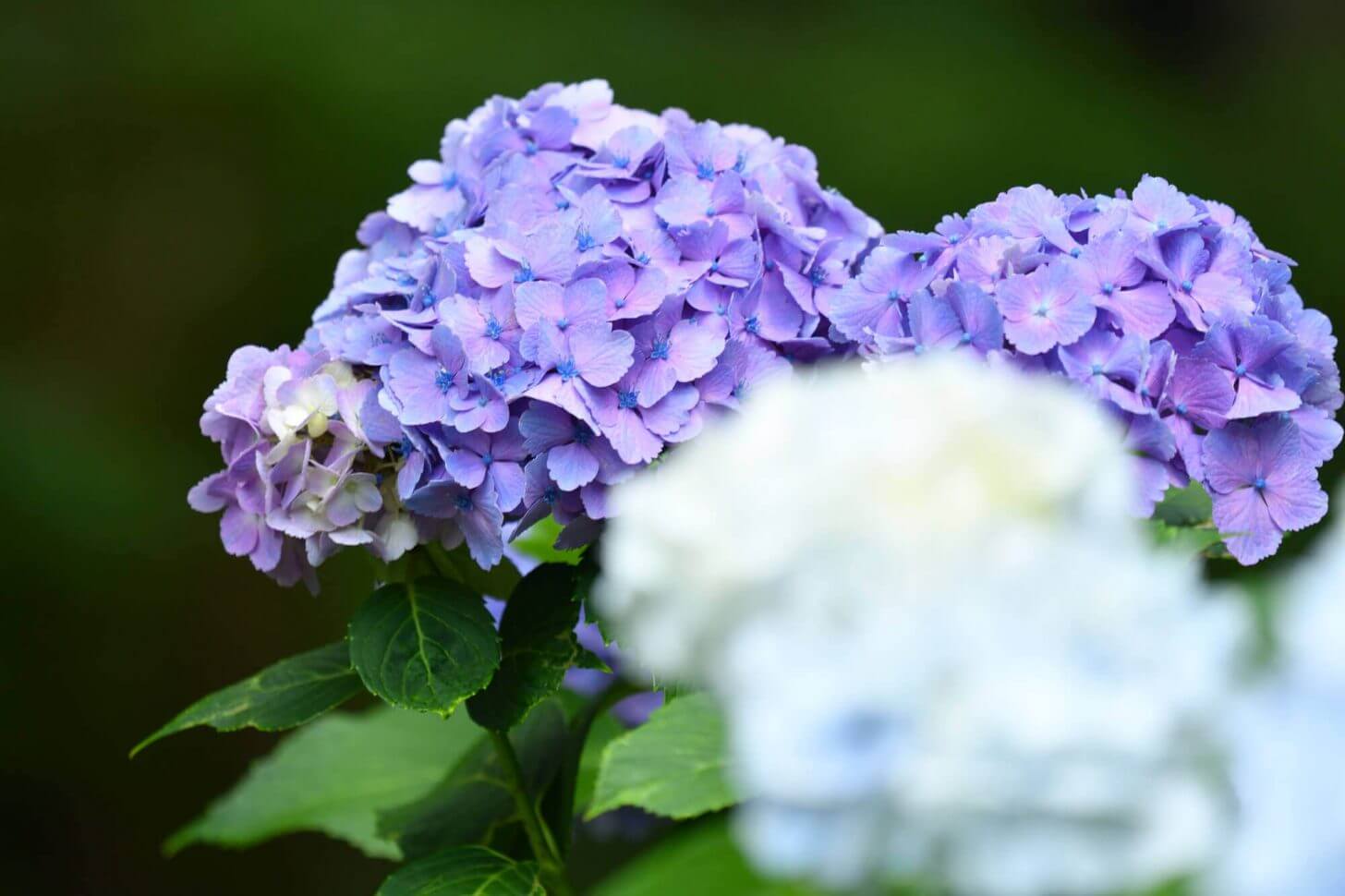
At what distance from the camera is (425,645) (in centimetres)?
71

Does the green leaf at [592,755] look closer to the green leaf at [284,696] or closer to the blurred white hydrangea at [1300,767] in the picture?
the green leaf at [284,696]

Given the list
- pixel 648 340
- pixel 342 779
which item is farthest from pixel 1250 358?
pixel 342 779

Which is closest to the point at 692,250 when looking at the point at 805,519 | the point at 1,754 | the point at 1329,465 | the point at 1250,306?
the point at 1250,306

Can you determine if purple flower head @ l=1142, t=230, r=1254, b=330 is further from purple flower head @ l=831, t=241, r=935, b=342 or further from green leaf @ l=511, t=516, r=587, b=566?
green leaf @ l=511, t=516, r=587, b=566

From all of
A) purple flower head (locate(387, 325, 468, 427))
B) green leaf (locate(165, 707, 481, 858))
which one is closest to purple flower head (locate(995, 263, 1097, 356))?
purple flower head (locate(387, 325, 468, 427))

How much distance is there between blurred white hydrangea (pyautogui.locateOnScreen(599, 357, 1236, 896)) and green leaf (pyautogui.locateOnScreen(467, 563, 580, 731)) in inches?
16.3

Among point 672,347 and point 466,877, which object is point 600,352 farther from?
point 466,877

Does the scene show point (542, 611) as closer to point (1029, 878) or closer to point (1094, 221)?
point (1094, 221)

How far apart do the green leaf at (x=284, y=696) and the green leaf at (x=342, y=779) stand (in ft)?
0.59

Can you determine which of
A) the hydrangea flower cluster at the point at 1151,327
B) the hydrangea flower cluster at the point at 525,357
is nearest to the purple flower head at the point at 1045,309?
the hydrangea flower cluster at the point at 1151,327

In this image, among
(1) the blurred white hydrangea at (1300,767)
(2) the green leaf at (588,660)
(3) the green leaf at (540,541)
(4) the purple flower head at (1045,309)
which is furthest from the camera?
(3) the green leaf at (540,541)

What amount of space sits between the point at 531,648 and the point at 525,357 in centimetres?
15

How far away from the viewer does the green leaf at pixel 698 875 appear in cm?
41

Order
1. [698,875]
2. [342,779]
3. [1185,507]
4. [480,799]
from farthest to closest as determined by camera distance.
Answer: [342,779] → [480,799] → [1185,507] → [698,875]
